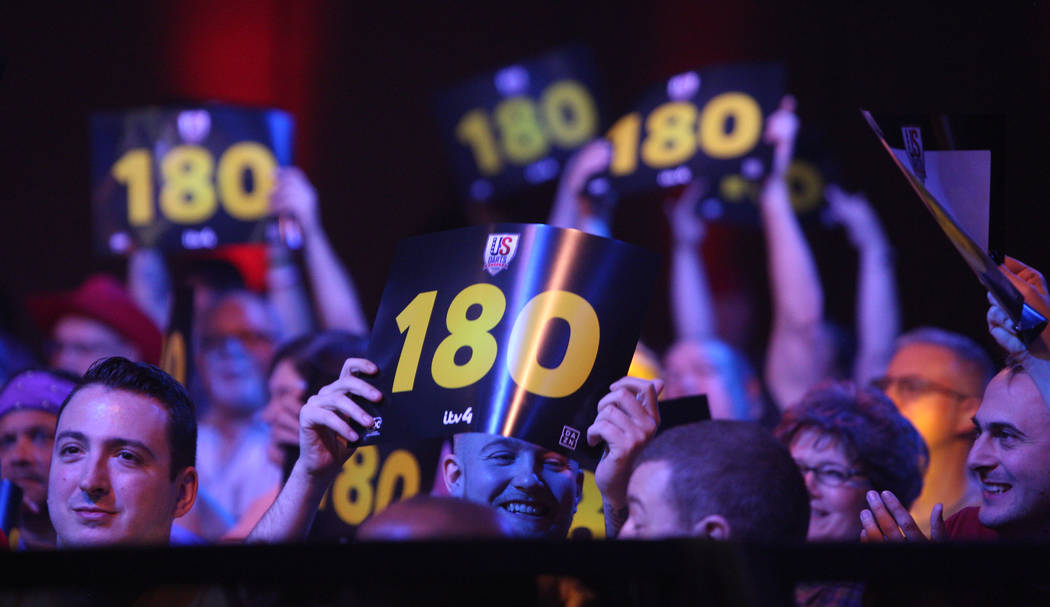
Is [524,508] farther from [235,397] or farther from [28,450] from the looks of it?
[235,397]

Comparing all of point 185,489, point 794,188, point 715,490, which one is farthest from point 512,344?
point 794,188

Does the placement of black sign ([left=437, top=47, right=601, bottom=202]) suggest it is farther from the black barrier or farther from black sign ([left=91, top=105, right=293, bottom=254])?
the black barrier

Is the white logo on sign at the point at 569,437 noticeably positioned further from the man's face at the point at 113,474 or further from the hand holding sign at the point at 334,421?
the man's face at the point at 113,474

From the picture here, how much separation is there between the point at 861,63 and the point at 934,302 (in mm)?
1365

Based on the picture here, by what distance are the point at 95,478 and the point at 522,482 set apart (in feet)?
2.48

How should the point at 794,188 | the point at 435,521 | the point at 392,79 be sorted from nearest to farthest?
1. the point at 435,521
2. the point at 794,188
3. the point at 392,79

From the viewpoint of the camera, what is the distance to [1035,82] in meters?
5.32

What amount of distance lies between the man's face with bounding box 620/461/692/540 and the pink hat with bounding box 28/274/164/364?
119 inches

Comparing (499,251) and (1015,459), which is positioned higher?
(499,251)

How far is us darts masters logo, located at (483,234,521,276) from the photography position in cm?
191

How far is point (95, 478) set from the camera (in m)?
1.87

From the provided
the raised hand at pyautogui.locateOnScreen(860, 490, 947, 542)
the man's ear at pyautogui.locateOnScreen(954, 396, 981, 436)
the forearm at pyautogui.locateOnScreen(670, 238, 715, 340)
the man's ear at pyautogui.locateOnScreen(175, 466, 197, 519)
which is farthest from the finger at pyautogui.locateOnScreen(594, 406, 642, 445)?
the forearm at pyautogui.locateOnScreen(670, 238, 715, 340)

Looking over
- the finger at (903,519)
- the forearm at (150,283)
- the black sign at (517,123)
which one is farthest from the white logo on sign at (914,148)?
the forearm at (150,283)

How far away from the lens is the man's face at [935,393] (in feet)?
11.2
